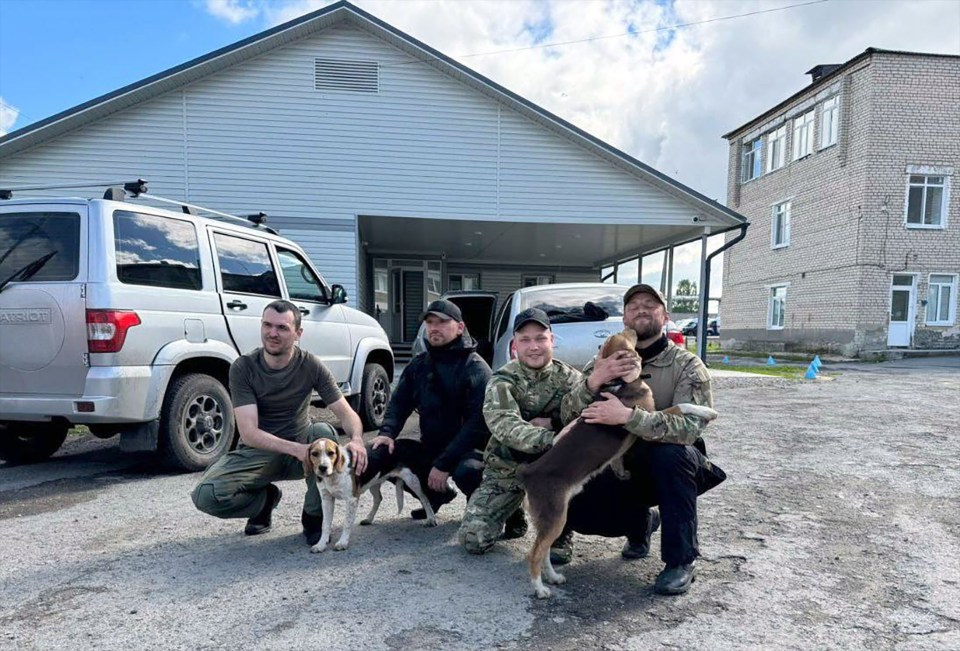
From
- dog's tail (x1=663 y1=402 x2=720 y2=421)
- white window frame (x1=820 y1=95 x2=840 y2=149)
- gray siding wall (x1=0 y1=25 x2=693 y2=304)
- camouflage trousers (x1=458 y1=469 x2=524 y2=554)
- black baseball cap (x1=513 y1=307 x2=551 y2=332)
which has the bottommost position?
camouflage trousers (x1=458 y1=469 x2=524 y2=554)

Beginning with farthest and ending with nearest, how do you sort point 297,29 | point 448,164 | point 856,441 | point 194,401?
point 448,164
point 297,29
point 856,441
point 194,401

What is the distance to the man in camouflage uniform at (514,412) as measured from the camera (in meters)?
3.14

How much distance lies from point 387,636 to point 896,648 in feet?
6.70

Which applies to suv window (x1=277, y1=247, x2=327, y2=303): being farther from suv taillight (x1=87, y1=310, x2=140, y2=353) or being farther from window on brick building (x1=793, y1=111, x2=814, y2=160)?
window on brick building (x1=793, y1=111, x2=814, y2=160)

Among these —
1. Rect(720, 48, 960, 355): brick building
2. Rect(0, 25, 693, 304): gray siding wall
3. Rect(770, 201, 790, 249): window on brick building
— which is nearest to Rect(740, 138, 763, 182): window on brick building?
Rect(770, 201, 790, 249): window on brick building

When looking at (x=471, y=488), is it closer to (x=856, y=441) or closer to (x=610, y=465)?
(x=610, y=465)

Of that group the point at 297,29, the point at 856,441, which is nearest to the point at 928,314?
the point at 856,441

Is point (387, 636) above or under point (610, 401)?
under

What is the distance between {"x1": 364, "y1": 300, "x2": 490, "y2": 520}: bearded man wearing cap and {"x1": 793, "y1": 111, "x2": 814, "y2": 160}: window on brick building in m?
23.6

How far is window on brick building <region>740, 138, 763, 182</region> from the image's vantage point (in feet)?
86.4

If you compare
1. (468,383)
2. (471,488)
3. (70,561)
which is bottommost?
(70,561)

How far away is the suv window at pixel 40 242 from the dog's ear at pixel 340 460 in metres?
2.66

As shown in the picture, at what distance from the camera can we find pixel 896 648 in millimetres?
2254

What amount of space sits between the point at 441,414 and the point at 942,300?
2329 cm
